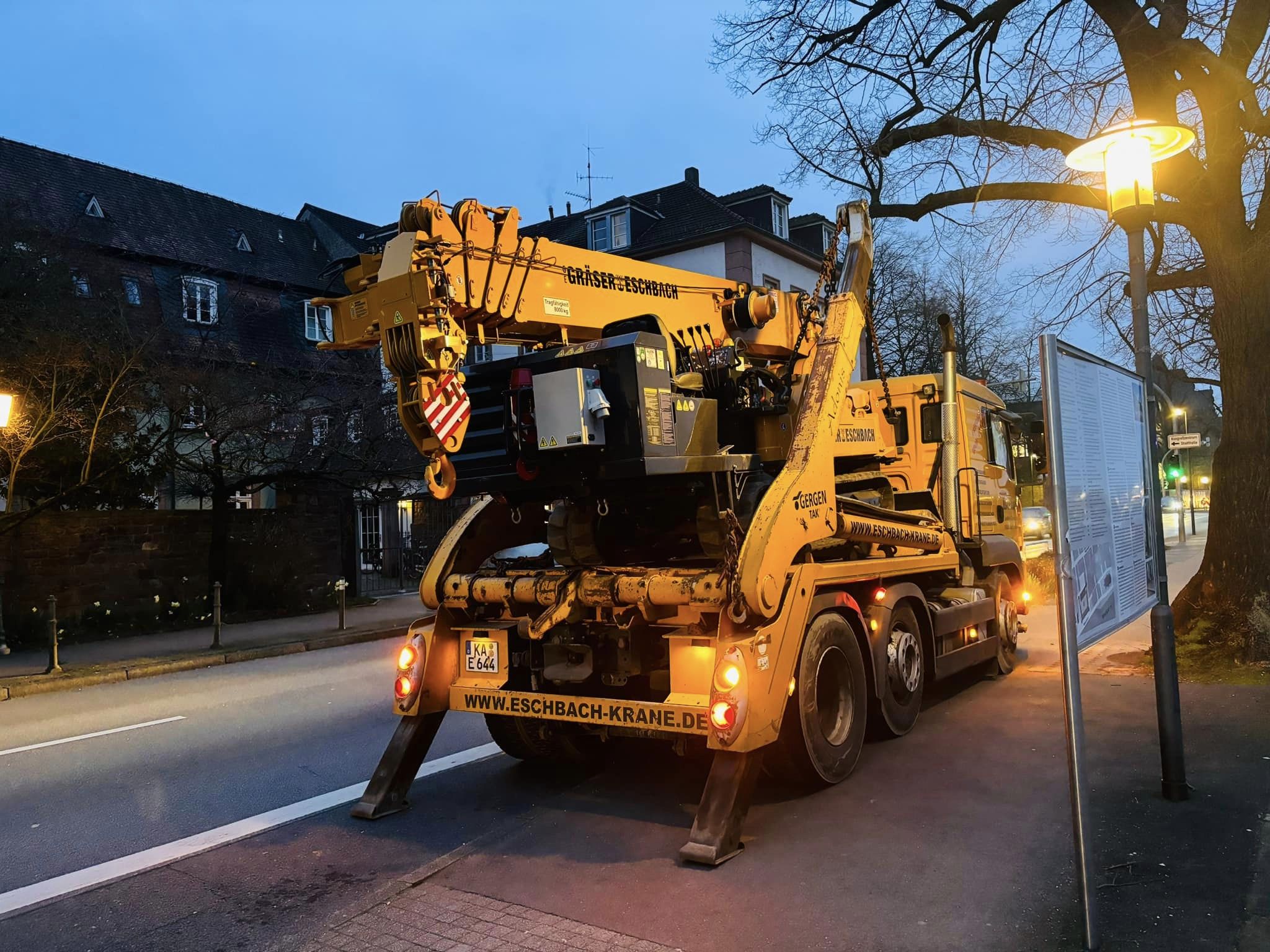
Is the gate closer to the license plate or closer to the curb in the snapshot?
the curb

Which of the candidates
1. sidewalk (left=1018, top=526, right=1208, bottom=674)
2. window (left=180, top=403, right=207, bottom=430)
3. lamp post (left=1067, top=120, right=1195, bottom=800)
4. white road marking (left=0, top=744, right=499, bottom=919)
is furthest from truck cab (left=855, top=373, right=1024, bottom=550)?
window (left=180, top=403, right=207, bottom=430)

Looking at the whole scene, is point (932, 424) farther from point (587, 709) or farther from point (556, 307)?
point (587, 709)

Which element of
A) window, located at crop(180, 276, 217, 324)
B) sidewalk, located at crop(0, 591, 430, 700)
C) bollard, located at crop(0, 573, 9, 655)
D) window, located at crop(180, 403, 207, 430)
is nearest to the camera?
sidewalk, located at crop(0, 591, 430, 700)

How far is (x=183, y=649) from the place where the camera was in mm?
14359

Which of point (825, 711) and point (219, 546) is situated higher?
point (219, 546)

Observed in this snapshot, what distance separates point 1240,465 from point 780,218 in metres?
26.3

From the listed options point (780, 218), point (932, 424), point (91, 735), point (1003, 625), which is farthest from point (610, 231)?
point (91, 735)

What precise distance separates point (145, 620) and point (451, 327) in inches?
560

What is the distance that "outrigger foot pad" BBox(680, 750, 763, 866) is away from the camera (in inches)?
190

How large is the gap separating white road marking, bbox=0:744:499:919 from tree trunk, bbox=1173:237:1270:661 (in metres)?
7.78

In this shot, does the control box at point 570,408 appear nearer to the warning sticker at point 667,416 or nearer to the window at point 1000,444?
the warning sticker at point 667,416

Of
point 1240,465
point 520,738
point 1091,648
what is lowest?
point 1091,648

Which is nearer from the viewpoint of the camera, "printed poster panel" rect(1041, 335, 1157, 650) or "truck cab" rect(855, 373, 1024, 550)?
"printed poster panel" rect(1041, 335, 1157, 650)

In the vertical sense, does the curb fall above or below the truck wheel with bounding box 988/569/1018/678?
below
